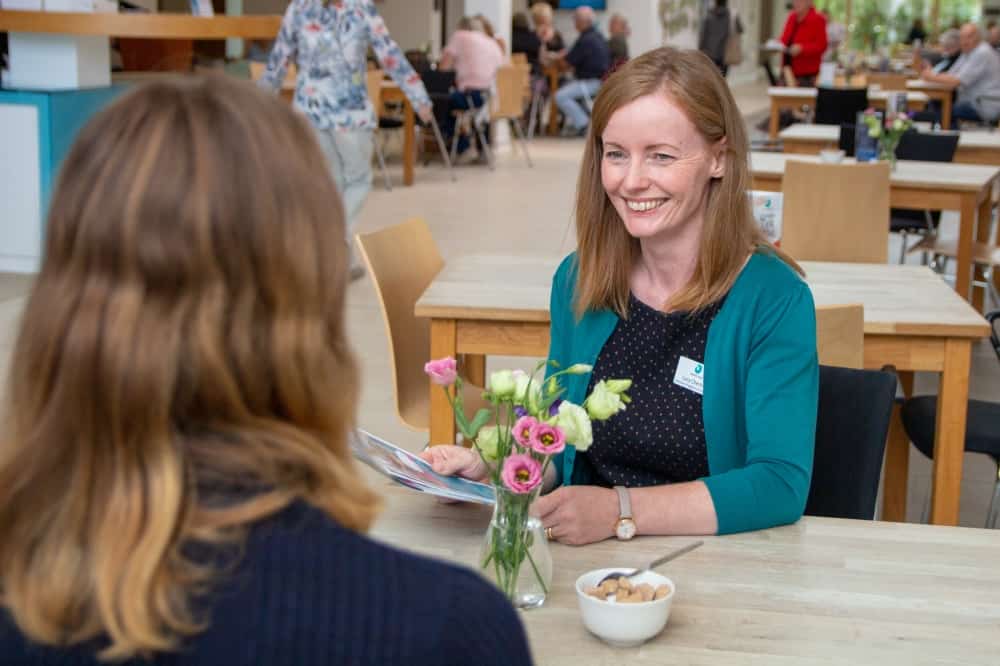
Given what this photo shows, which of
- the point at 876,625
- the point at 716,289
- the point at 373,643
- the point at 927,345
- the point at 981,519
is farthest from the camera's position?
the point at 981,519

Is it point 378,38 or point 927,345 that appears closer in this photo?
point 927,345

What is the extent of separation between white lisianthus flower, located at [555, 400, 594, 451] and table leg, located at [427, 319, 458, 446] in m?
Result: 1.59

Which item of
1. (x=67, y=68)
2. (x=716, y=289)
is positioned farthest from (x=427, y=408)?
(x=67, y=68)

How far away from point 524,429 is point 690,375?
619mm

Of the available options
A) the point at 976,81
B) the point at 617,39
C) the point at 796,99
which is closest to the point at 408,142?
the point at 796,99

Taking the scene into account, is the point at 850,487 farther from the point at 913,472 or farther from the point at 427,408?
the point at 913,472

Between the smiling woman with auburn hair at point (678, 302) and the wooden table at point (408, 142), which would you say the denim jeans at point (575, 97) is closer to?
the wooden table at point (408, 142)

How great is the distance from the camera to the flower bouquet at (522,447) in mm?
1350

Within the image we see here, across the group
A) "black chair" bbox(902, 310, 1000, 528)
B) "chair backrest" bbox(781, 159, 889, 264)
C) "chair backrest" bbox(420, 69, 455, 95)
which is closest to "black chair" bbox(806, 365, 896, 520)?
"black chair" bbox(902, 310, 1000, 528)

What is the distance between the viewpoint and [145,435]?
77 centimetres

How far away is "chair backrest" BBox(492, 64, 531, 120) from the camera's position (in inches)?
453

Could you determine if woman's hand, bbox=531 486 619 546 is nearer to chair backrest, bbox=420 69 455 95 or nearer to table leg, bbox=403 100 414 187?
table leg, bbox=403 100 414 187

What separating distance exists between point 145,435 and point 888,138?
536 cm

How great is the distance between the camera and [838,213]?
485cm
